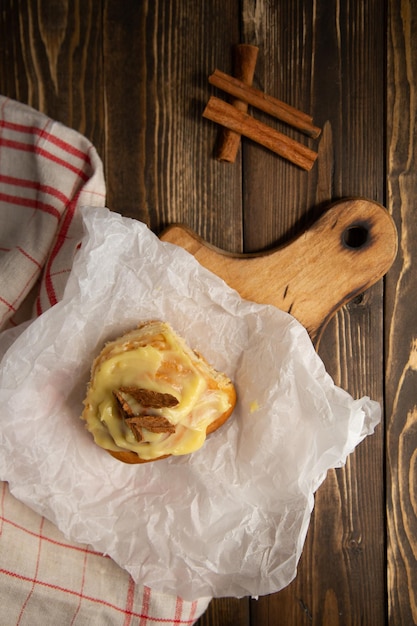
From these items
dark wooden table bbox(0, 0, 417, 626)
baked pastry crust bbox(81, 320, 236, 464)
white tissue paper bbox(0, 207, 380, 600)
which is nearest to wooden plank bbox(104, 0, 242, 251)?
dark wooden table bbox(0, 0, 417, 626)

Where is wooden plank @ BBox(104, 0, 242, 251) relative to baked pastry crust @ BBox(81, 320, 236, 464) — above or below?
above

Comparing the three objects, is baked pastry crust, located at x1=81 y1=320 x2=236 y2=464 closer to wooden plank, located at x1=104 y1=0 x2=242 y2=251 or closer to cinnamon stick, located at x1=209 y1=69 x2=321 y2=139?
wooden plank, located at x1=104 y1=0 x2=242 y2=251

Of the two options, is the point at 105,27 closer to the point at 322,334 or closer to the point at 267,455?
the point at 322,334

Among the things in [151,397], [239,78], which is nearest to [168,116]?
[239,78]

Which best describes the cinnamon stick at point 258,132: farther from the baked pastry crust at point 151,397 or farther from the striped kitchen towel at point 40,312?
the baked pastry crust at point 151,397

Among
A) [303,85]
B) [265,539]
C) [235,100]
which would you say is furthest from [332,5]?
[265,539]

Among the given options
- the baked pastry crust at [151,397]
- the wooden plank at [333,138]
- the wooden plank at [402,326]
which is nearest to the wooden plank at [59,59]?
the wooden plank at [333,138]
